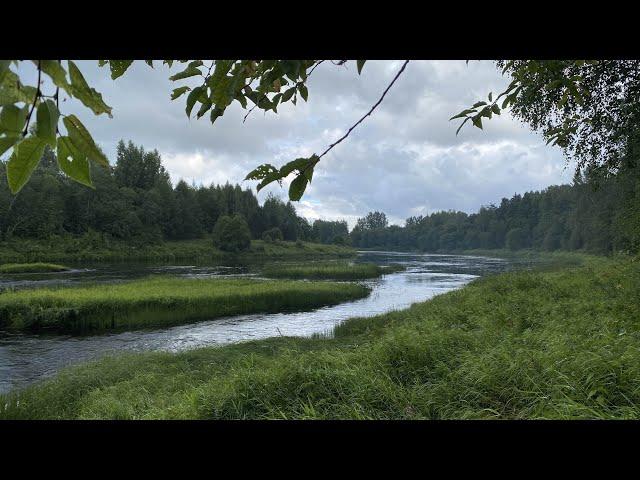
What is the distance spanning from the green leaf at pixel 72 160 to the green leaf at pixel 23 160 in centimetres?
3

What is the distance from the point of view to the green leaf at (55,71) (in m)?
0.70

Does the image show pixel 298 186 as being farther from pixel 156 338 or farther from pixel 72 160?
pixel 156 338

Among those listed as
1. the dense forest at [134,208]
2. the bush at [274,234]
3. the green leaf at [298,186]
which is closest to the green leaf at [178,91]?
the green leaf at [298,186]

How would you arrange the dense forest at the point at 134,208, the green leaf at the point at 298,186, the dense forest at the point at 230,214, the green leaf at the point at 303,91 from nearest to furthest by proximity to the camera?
the green leaf at the point at 298,186 < the green leaf at the point at 303,91 < the dense forest at the point at 230,214 < the dense forest at the point at 134,208

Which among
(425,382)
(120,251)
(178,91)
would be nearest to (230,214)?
(120,251)

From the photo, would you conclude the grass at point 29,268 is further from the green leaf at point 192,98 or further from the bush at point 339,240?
the bush at point 339,240

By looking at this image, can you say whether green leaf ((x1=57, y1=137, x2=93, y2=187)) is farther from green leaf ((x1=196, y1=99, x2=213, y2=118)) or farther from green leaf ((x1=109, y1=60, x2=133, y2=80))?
green leaf ((x1=196, y1=99, x2=213, y2=118))

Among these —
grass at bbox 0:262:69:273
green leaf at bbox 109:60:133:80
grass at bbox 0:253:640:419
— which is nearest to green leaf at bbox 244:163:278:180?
green leaf at bbox 109:60:133:80

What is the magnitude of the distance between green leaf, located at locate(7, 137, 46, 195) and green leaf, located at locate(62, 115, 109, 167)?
0.05m

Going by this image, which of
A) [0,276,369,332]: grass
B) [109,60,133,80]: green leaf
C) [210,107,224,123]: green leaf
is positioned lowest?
[0,276,369,332]: grass

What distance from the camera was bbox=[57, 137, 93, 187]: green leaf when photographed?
2.26ft

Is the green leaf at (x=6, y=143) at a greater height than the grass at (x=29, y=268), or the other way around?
the green leaf at (x=6, y=143)

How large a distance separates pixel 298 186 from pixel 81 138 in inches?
19.6

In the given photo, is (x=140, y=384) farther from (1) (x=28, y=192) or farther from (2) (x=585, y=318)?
(1) (x=28, y=192)
